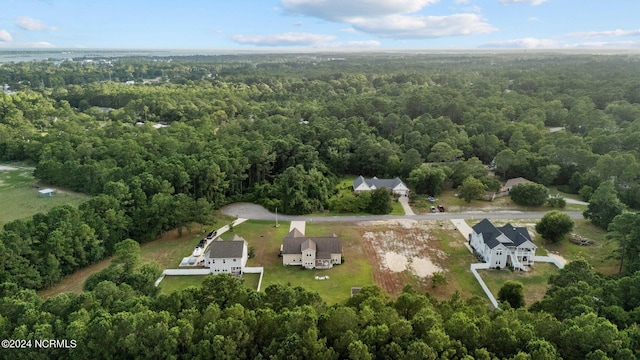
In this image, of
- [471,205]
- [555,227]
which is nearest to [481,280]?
[555,227]

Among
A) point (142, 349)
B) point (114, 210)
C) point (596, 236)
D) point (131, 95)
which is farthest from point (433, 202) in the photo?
point (131, 95)

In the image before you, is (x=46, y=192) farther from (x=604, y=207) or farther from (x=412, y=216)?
(x=604, y=207)

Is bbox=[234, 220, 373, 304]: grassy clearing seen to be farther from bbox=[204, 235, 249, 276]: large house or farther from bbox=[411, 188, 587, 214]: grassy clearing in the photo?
bbox=[411, 188, 587, 214]: grassy clearing

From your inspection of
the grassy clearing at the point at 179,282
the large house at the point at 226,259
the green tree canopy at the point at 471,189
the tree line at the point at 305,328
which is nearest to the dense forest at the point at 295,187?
the tree line at the point at 305,328

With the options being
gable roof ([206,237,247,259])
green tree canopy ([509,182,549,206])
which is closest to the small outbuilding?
gable roof ([206,237,247,259])

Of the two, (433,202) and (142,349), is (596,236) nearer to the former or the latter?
(433,202)

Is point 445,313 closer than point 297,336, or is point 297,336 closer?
point 297,336
